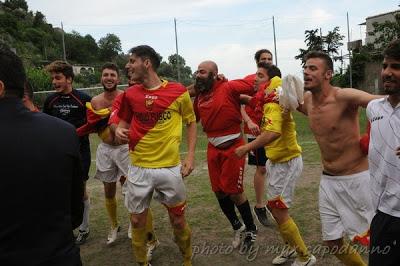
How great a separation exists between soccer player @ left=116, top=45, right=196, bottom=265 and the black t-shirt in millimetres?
1285

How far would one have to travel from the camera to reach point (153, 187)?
14.8 feet

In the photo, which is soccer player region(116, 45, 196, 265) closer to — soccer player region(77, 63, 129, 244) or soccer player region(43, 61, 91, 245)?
soccer player region(77, 63, 129, 244)

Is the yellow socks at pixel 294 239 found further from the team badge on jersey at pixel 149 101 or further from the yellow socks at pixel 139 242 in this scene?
the team badge on jersey at pixel 149 101

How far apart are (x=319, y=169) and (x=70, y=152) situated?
763 centimetres

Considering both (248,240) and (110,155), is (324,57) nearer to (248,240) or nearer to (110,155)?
(248,240)

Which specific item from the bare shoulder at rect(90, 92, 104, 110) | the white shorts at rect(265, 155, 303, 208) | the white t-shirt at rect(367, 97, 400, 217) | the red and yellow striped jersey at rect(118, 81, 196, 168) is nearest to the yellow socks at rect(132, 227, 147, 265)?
the red and yellow striped jersey at rect(118, 81, 196, 168)

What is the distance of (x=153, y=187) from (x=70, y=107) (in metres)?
1.91

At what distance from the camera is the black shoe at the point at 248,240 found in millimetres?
5222

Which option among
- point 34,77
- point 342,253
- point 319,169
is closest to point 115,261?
point 342,253

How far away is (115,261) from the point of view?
5215 millimetres

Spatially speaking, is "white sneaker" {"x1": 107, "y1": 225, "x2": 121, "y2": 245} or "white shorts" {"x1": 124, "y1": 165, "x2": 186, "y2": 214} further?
"white sneaker" {"x1": 107, "y1": 225, "x2": 121, "y2": 245}

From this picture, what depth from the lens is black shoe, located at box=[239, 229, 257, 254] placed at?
5.22m

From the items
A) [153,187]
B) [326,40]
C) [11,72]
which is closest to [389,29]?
[326,40]

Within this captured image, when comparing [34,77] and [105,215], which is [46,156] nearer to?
Answer: [105,215]
